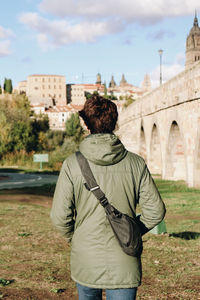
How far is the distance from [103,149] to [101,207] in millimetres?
333

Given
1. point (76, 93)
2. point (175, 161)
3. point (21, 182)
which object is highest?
point (76, 93)

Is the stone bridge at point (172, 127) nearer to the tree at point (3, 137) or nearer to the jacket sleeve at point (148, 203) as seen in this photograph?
the tree at point (3, 137)

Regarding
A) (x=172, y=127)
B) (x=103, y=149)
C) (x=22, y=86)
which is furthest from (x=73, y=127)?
(x=22, y=86)

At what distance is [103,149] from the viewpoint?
7.82ft

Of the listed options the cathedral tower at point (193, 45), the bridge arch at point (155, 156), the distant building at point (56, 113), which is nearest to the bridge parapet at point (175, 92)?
the bridge arch at point (155, 156)

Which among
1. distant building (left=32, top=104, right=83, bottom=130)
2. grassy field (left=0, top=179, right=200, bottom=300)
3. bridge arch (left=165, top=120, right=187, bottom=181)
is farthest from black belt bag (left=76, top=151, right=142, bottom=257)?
distant building (left=32, top=104, right=83, bottom=130)

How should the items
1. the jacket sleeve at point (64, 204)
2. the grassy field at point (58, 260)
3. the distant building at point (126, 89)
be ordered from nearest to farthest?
the jacket sleeve at point (64, 204)
the grassy field at point (58, 260)
the distant building at point (126, 89)

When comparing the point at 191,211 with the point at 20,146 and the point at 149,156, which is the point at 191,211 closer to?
the point at 149,156

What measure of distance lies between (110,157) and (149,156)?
25550mm

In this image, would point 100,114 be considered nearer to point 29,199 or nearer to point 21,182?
point 29,199

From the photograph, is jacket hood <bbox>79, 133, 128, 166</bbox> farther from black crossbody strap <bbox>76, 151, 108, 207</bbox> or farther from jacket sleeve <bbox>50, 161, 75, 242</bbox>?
jacket sleeve <bbox>50, 161, 75, 242</bbox>

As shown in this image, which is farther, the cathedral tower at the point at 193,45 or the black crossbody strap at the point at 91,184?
the cathedral tower at the point at 193,45

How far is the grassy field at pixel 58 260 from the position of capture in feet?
14.5

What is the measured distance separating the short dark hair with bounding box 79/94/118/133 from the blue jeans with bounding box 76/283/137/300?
0.93 meters
